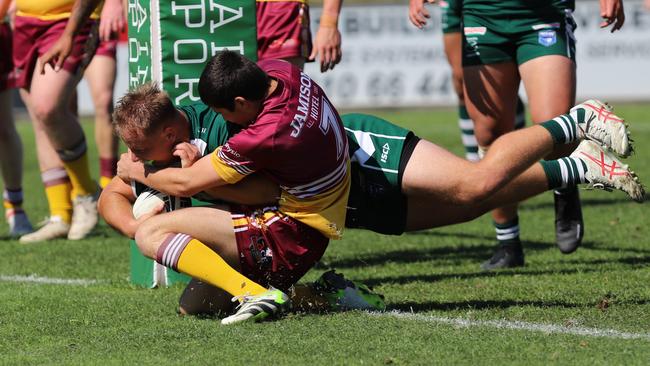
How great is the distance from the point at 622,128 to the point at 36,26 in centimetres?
461

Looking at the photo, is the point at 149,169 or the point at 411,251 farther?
the point at 411,251

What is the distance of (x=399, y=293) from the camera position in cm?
590

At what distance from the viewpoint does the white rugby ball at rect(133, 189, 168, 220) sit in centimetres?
538

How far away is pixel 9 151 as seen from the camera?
9109mm

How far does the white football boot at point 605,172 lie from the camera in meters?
5.25

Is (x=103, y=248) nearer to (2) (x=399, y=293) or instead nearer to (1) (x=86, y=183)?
(1) (x=86, y=183)

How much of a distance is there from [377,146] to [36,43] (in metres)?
3.81

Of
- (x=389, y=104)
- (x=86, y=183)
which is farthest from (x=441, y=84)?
(x=86, y=183)

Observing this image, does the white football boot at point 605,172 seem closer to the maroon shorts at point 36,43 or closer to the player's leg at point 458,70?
the player's leg at point 458,70

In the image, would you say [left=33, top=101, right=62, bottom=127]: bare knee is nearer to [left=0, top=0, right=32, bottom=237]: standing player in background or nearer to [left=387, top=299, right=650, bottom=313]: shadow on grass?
[left=0, top=0, right=32, bottom=237]: standing player in background

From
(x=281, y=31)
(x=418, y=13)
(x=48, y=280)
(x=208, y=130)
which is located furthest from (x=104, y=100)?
(x=208, y=130)

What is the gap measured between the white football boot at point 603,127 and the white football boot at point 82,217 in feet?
13.7

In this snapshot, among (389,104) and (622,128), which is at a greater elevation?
(622,128)

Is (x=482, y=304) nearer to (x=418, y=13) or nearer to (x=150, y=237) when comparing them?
(x=150, y=237)
